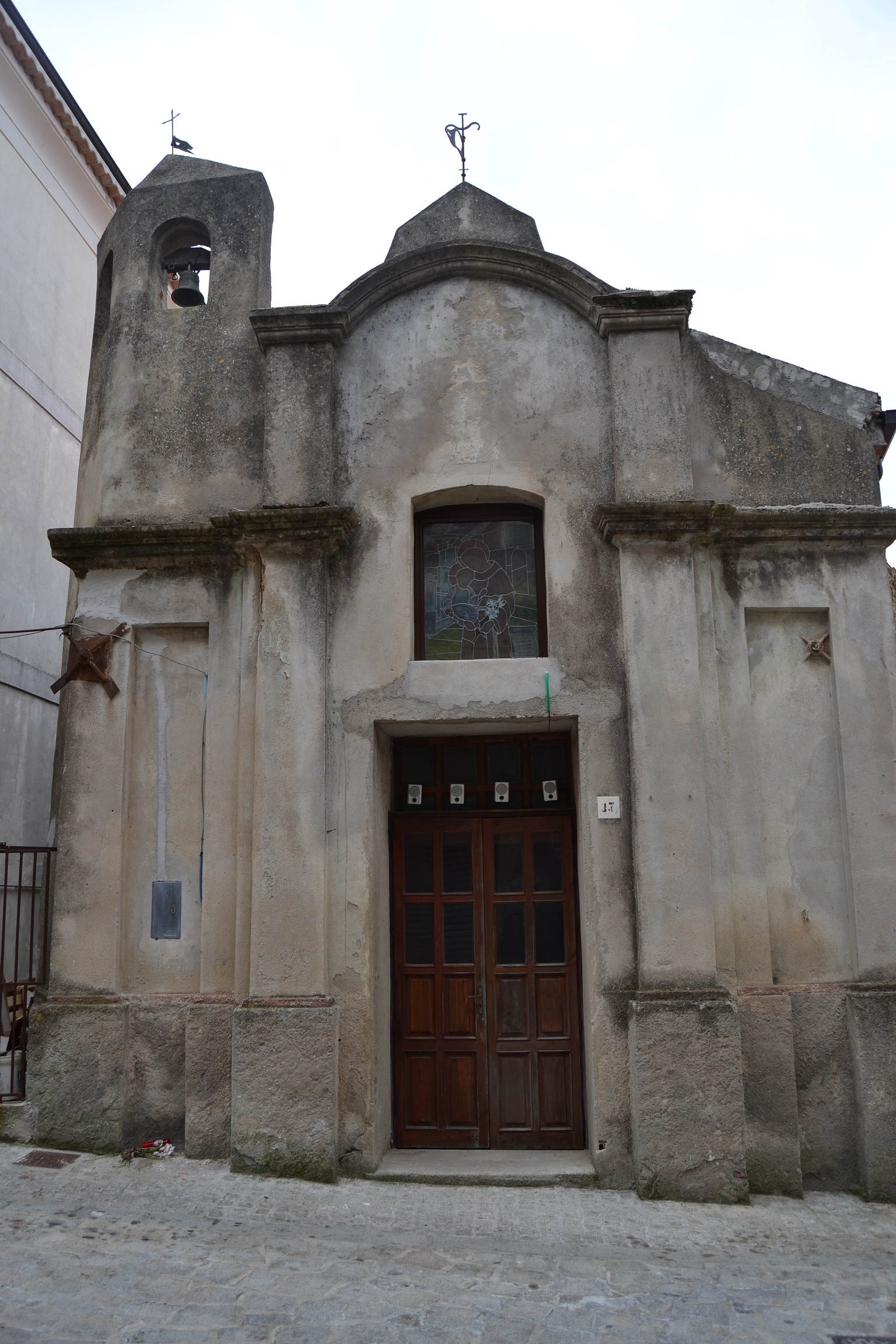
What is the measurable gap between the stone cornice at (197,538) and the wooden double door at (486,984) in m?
2.24

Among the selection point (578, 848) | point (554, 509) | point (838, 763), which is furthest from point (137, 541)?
point (838, 763)

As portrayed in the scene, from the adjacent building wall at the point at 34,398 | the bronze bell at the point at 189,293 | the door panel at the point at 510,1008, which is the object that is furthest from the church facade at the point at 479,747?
the adjacent building wall at the point at 34,398

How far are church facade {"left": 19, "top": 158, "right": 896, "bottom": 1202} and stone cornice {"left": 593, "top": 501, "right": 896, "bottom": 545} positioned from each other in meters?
0.03

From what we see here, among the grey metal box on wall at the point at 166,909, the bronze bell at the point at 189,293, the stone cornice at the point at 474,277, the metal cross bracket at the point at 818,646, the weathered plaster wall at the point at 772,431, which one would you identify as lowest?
the grey metal box on wall at the point at 166,909

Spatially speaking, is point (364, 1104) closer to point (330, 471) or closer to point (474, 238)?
point (330, 471)

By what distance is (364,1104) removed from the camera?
22.8 ft

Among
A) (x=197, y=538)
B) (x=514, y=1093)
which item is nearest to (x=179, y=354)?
(x=197, y=538)

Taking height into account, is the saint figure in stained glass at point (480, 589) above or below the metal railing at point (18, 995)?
above

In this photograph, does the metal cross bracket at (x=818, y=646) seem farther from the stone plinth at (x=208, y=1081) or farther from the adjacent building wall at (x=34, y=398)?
the adjacent building wall at (x=34, y=398)

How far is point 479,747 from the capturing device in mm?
8055

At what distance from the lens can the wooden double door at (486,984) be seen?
754 cm

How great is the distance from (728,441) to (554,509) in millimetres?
1417

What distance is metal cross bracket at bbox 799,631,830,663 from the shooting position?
24.5 feet

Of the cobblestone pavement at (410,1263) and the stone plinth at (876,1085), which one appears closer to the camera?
the cobblestone pavement at (410,1263)
